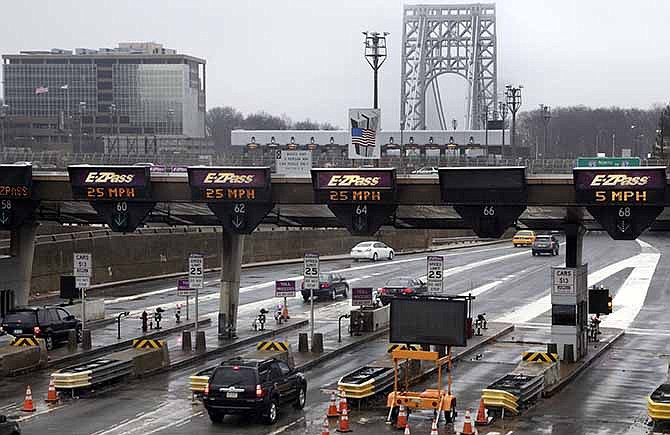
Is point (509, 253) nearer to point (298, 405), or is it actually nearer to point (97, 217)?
point (97, 217)

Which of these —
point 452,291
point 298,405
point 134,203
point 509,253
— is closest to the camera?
point 298,405

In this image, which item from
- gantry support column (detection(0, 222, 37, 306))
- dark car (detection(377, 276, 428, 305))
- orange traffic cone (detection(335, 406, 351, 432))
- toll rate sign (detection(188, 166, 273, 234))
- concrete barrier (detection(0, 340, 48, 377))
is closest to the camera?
orange traffic cone (detection(335, 406, 351, 432))

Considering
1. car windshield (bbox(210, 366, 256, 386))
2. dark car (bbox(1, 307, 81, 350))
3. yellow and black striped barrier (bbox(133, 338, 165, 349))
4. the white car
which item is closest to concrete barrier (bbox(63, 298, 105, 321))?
dark car (bbox(1, 307, 81, 350))

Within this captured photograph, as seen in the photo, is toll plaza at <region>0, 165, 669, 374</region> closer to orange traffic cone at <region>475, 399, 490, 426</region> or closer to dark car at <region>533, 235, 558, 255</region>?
orange traffic cone at <region>475, 399, 490, 426</region>

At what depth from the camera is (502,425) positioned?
2711 cm

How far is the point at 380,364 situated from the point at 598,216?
24.5 feet

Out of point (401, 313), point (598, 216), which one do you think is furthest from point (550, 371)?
point (401, 313)

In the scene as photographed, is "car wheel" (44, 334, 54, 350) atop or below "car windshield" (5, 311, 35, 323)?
below

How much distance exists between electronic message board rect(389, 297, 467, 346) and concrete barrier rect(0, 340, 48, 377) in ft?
41.7

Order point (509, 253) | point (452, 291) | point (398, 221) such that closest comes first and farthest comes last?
point (398, 221) < point (452, 291) < point (509, 253)

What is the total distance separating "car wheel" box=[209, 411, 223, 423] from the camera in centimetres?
2700

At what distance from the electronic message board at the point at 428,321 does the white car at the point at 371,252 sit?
186 ft

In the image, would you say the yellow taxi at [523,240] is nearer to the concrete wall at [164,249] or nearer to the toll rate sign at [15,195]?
the concrete wall at [164,249]

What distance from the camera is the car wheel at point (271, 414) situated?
27.0m
